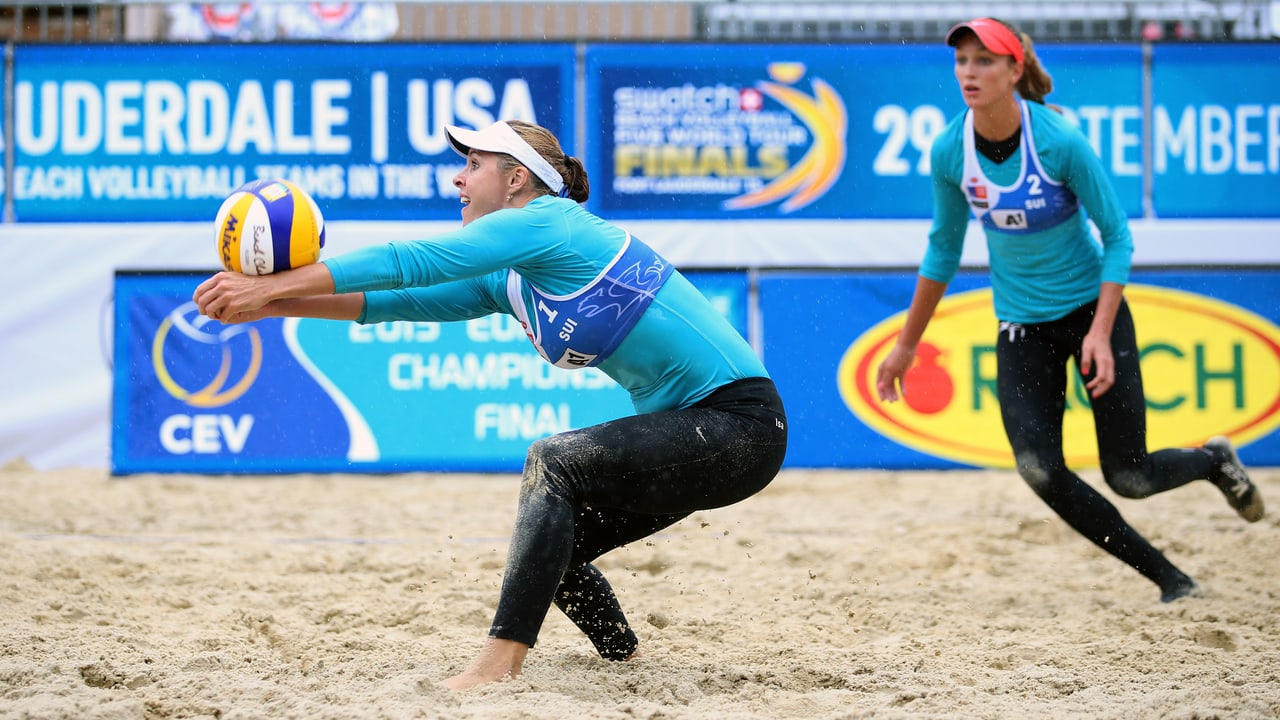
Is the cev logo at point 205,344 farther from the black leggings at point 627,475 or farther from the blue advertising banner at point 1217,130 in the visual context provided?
the blue advertising banner at point 1217,130

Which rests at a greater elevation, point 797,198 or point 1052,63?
point 1052,63

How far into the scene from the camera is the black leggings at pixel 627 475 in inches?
126

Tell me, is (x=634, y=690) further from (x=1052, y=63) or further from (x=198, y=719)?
(x=1052, y=63)

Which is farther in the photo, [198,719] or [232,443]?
[232,443]

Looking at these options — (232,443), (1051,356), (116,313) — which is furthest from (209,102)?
(1051,356)

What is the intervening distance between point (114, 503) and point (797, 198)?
13.5 feet

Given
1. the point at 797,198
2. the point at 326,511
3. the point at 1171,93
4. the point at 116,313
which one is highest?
the point at 1171,93

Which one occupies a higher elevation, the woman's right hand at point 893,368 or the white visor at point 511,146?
the white visor at point 511,146

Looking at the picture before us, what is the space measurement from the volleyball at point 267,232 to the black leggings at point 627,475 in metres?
0.73

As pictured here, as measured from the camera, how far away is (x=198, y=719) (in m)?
2.99

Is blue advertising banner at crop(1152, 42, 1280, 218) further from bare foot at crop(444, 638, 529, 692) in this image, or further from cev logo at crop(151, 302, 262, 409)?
bare foot at crop(444, 638, 529, 692)

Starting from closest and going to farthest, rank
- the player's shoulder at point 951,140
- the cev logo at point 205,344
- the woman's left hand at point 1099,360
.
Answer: the woman's left hand at point 1099,360
the player's shoulder at point 951,140
the cev logo at point 205,344

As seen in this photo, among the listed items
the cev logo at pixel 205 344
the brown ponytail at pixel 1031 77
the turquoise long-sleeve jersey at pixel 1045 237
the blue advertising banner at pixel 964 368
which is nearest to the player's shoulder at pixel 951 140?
the turquoise long-sleeve jersey at pixel 1045 237

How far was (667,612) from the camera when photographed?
4.45 m
